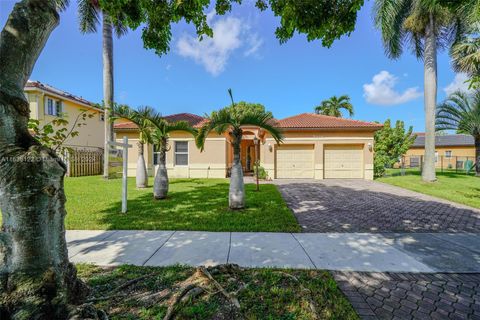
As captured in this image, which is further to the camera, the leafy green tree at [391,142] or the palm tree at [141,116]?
the leafy green tree at [391,142]

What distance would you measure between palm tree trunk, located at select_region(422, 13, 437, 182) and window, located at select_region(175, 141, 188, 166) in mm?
15520

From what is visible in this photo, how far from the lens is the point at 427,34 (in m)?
12.6

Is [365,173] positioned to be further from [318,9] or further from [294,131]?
[318,9]

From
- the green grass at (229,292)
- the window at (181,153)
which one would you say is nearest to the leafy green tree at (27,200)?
the green grass at (229,292)

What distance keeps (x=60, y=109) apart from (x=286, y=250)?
22.2 metres

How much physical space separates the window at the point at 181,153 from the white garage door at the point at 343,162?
10.2 meters

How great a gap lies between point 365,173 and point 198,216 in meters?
13.4

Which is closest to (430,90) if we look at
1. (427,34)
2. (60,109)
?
(427,34)

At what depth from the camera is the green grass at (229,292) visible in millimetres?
2365

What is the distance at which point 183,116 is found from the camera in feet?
60.0

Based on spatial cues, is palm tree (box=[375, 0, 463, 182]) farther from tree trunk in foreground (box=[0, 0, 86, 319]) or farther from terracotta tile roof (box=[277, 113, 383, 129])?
tree trunk in foreground (box=[0, 0, 86, 319])

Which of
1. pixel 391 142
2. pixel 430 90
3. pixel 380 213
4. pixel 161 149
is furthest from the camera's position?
pixel 391 142

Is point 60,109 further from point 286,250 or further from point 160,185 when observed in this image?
point 286,250

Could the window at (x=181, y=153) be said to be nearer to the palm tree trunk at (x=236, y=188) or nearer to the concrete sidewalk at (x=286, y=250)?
the palm tree trunk at (x=236, y=188)
